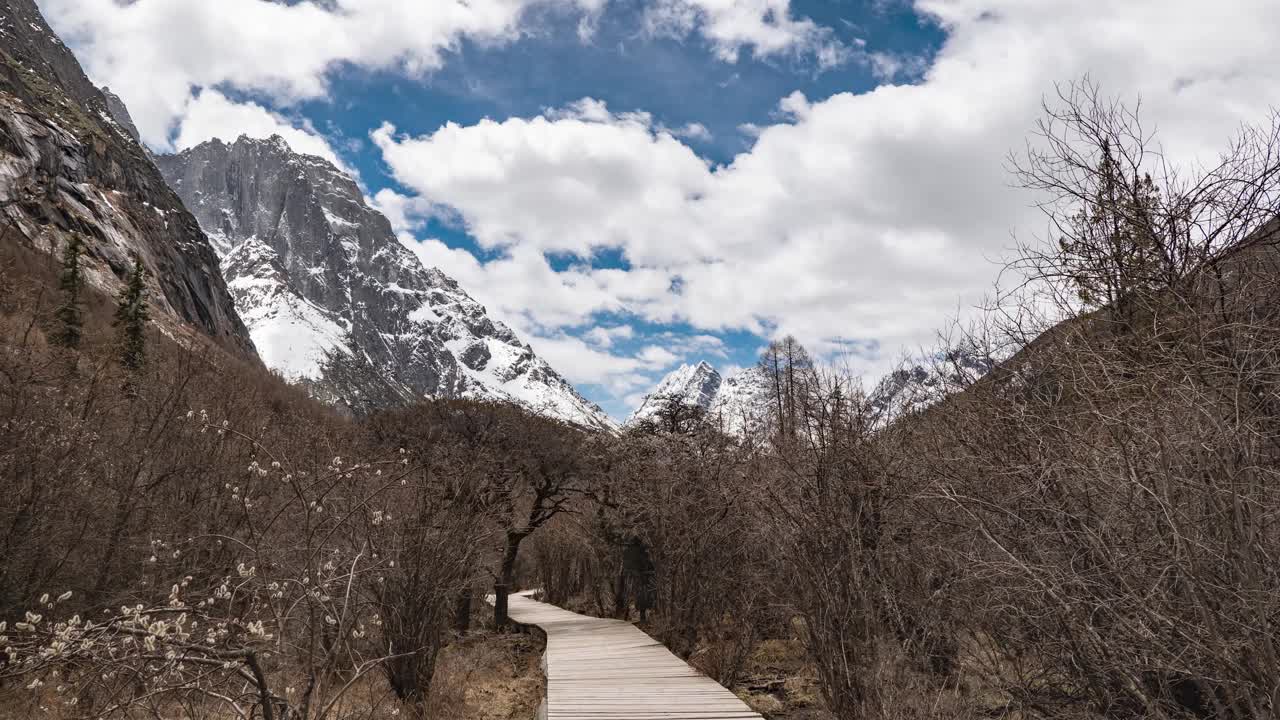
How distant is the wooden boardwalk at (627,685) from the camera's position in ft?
23.1

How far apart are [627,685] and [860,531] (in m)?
3.68

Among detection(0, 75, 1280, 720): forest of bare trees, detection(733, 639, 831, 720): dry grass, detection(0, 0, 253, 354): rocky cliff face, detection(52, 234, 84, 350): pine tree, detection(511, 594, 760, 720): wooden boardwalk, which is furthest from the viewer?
detection(0, 0, 253, 354): rocky cliff face

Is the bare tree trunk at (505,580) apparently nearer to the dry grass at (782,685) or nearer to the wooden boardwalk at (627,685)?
the wooden boardwalk at (627,685)

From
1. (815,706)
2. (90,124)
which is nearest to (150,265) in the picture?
(90,124)

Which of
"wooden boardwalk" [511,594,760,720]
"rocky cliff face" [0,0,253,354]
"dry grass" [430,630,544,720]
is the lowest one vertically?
"dry grass" [430,630,544,720]

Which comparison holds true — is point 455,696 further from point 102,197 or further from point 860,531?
point 102,197

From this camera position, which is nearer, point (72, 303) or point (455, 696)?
point (455, 696)

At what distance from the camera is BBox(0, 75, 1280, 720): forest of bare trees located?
3150 mm

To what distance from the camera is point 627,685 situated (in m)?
8.48

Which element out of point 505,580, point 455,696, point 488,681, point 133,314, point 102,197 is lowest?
point 488,681

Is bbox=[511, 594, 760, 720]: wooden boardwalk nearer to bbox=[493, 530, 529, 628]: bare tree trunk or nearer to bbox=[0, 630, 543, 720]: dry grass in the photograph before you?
bbox=[0, 630, 543, 720]: dry grass

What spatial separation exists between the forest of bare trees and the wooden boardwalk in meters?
0.80

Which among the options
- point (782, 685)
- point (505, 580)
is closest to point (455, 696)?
point (782, 685)

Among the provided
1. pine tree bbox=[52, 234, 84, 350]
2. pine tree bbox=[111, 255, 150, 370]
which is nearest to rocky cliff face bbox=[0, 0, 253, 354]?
pine tree bbox=[111, 255, 150, 370]
